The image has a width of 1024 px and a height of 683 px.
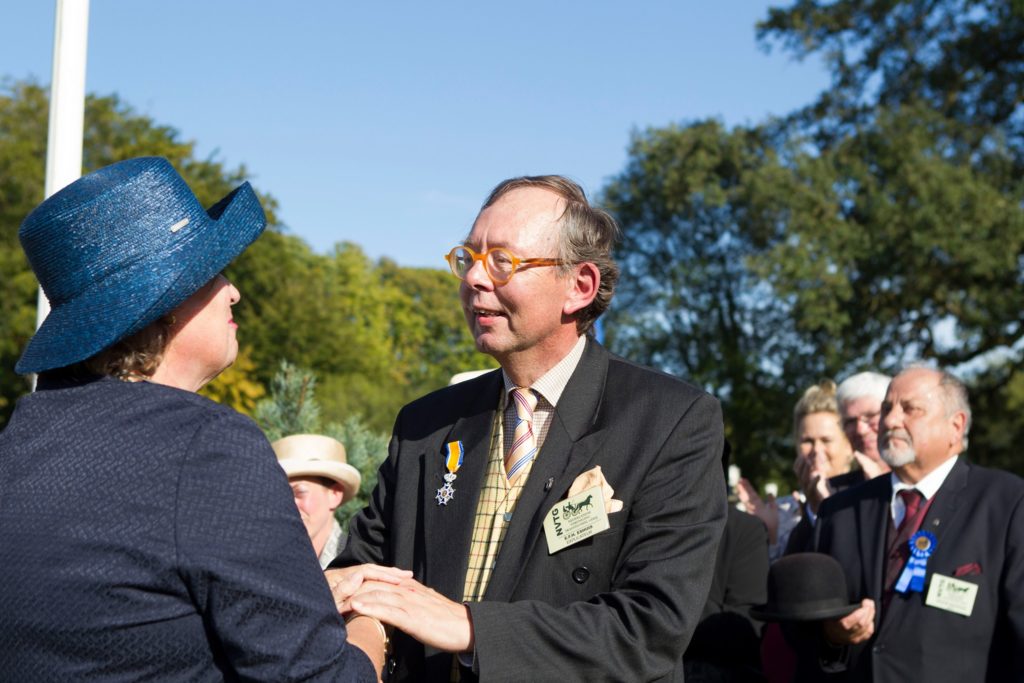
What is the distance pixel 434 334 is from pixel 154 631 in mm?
62629

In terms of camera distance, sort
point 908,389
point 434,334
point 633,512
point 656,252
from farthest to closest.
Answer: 1. point 434,334
2. point 656,252
3. point 908,389
4. point 633,512

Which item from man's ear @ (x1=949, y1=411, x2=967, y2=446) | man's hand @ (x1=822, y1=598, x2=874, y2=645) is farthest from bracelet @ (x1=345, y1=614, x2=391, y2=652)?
man's ear @ (x1=949, y1=411, x2=967, y2=446)

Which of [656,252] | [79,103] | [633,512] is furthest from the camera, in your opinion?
[656,252]

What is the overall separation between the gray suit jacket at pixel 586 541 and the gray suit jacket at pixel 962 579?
7.11 feet

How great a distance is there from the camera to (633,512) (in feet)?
9.73

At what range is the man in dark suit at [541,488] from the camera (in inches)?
108

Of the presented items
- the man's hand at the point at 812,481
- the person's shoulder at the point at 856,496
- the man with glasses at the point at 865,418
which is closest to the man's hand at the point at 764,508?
the man's hand at the point at 812,481

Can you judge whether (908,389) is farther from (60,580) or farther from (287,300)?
(287,300)

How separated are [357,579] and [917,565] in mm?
2956

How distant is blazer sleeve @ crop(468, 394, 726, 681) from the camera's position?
274 cm

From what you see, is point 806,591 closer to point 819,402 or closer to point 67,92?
point 819,402

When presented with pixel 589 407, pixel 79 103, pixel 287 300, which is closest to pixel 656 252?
pixel 287 300

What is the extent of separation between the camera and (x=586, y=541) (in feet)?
9.68

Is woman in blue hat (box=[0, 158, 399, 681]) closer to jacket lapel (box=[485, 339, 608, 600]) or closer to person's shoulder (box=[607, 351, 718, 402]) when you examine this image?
jacket lapel (box=[485, 339, 608, 600])
